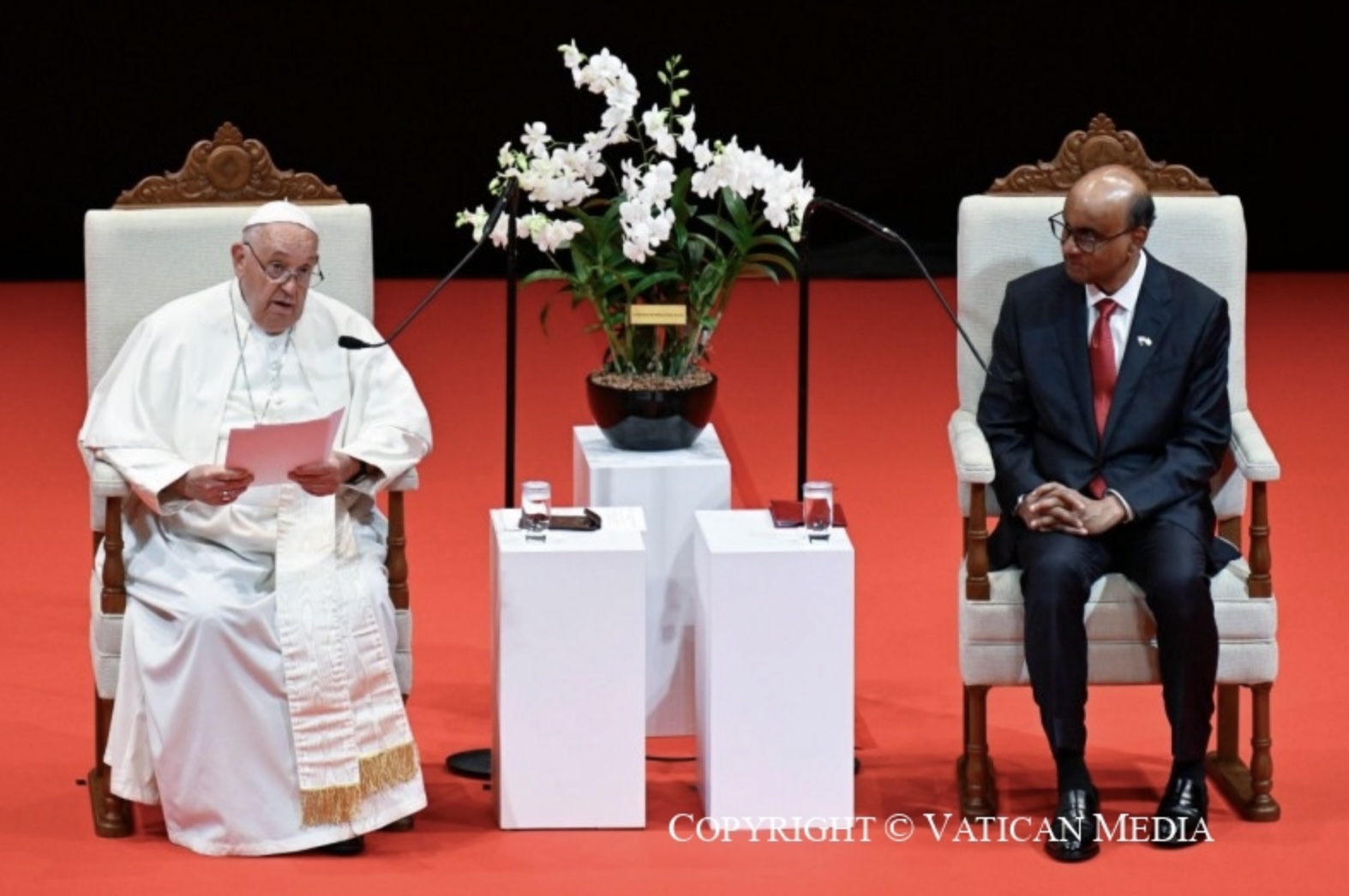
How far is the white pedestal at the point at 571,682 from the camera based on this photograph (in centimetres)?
486

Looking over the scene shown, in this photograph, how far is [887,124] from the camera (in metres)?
10.3

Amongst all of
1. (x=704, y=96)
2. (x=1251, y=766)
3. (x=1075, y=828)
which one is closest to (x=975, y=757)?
(x=1075, y=828)

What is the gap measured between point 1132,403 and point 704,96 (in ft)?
17.7

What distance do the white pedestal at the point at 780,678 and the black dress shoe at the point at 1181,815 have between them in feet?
1.88

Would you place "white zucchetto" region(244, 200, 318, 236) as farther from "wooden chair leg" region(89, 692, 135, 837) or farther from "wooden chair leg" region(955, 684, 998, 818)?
"wooden chair leg" region(955, 684, 998, 818)

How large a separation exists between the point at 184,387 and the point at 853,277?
5559 mm

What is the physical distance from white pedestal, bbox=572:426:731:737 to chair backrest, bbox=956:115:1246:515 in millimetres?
567

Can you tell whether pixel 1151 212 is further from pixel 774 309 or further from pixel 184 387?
pixel 774 309

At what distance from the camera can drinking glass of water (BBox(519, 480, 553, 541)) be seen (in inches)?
194

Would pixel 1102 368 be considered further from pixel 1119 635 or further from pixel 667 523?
pixel 667 523

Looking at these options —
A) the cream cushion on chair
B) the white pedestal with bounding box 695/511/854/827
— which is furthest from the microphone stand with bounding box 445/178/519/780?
the white pedestal with bounding box 695/511/854/827

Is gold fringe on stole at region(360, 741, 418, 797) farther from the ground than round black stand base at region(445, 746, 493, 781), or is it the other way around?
gold fringe on stole at region(360, 741, 418, 797)

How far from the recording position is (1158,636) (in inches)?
191

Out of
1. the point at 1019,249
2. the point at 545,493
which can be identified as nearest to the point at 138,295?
the point at 545,493
